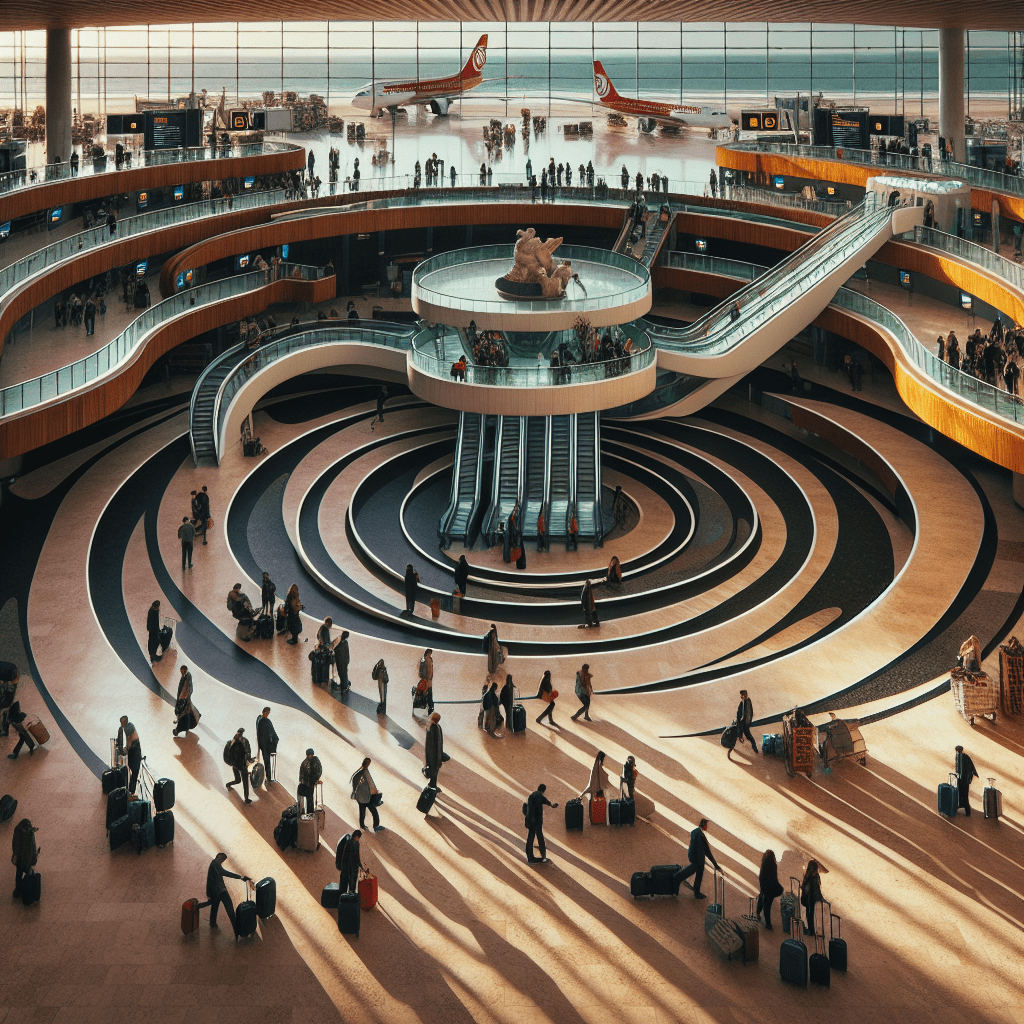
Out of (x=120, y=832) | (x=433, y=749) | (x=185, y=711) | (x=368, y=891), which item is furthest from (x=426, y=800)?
(x=185, y=711)

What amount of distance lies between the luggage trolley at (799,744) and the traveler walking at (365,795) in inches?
244

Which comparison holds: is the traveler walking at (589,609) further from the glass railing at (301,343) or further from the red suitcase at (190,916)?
the red suitcase at (190,916)

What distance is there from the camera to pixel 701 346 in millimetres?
35844

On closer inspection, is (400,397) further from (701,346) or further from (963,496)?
(963,496)

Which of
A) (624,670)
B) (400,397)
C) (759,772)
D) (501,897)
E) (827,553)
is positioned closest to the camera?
(501,897)

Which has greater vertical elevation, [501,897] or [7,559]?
[7,559]

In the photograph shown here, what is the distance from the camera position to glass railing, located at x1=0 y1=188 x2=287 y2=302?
30.5m

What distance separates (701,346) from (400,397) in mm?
10797

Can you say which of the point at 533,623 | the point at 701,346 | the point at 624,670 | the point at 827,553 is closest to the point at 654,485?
the point at 701,346

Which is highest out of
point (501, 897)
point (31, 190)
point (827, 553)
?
Answer: point (31, 190)

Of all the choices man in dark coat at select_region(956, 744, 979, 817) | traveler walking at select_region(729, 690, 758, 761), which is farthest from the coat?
man in dark coat at select_region(956, 744, 979, 817)

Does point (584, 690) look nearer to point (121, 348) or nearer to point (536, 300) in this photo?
point (121, 348)

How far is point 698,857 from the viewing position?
49.1 ft

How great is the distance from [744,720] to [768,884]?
468cm
